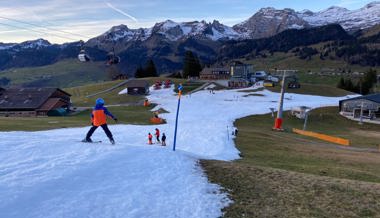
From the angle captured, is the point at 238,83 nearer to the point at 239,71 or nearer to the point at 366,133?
the point at 239,71

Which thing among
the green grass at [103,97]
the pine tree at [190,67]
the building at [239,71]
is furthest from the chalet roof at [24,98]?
the building at [239,71]

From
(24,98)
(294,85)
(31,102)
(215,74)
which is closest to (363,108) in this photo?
(294,85)

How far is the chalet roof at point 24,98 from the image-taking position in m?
88.1

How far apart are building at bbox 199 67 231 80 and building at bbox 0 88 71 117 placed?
69431 mm

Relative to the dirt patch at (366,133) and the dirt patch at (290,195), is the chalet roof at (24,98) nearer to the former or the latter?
the dirt patch at (366,133)

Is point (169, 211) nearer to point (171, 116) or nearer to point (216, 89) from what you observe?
point (171, 116)

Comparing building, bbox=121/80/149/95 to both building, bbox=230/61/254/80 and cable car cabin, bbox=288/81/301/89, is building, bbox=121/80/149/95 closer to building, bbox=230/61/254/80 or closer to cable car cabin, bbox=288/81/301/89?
building, bbox=230/61/254/80

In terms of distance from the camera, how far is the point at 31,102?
292ft

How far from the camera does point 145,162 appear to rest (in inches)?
666

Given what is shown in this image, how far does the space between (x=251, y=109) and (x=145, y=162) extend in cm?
6524

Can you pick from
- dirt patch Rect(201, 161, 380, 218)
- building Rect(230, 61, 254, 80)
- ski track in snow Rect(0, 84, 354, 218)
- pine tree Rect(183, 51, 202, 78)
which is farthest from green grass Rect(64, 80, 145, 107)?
dirt patch Rect(201, 161, 380, 218)

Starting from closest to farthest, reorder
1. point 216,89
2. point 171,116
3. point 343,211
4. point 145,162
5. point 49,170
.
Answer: point 343,211
point 49,170
point 145,162
point 171,116
point 216,89

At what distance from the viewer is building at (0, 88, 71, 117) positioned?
8700 centimetres

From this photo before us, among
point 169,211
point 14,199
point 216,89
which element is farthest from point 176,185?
point 216,89
